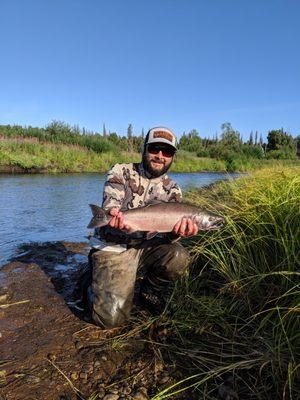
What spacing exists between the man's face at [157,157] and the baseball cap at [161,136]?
0.18 feet

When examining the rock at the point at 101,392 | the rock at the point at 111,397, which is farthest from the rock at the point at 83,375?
the rock at the point at 111,397

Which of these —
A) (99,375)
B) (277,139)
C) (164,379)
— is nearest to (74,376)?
(99,375)

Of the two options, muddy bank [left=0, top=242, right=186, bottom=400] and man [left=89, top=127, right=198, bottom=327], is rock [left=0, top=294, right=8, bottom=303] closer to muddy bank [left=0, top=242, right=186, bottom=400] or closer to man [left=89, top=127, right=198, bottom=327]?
muddy bank [left=0, top=242, right=186, bottom=400]

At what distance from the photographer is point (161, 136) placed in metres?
3.85

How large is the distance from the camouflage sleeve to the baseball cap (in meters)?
0.45

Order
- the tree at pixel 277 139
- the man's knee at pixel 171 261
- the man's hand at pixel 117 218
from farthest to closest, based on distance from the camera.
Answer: the tree at pixel 277 139 < the man's knee at pixel 171 261 < the man's hand at pixel 117 218

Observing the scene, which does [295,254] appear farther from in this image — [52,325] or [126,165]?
[52,325]

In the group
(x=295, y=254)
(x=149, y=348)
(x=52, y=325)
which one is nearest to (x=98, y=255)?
(x=52, y=325)

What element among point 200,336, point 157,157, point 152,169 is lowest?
point 200,336

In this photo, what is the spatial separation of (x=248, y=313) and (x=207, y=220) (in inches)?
33.9

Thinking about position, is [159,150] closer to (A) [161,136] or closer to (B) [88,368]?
(A) [161,136]

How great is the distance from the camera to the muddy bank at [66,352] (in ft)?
8.73

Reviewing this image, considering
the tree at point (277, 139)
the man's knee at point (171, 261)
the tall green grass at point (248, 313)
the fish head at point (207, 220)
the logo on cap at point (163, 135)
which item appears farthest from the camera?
the tree at point (277, 139)

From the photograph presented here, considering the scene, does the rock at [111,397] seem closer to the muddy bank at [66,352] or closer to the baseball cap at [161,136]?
the muddy bank at [66,352]
